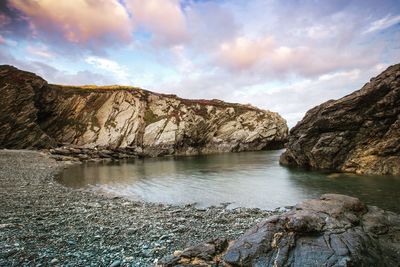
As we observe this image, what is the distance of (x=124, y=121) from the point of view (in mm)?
113500

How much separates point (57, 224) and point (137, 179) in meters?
28.1

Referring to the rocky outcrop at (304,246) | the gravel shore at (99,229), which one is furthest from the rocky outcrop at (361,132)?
the rocky outcrop at (304,246)

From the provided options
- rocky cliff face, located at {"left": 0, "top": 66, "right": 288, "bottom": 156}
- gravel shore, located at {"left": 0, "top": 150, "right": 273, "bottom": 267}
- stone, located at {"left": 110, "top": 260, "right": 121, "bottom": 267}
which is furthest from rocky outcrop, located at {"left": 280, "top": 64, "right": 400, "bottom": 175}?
rocky cliff face, located at {"left": 0, "top": 66, "right": 288, "bottom": 156}

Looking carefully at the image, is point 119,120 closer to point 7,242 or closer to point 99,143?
point 99,143

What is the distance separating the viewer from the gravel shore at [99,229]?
12.4 meters

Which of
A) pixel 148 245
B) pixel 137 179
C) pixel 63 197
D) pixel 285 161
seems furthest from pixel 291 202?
pixel 285 161

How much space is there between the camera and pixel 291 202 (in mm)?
28266

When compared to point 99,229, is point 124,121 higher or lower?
higher

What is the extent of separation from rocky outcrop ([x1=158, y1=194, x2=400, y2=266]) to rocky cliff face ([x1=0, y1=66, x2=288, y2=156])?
90.2 meters

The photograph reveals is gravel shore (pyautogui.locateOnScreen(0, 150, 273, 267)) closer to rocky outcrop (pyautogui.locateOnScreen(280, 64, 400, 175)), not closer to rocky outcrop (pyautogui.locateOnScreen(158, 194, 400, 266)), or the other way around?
rocky outcrop (pyautogui.locateOnScreen(158, 194, 400, 266))

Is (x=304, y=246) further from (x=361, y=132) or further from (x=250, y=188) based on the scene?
(x=361, y=132)

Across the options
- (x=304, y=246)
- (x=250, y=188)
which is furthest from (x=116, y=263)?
(x=250, y=188)

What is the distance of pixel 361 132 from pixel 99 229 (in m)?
47.1

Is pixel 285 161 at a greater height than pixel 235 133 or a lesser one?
lesser
